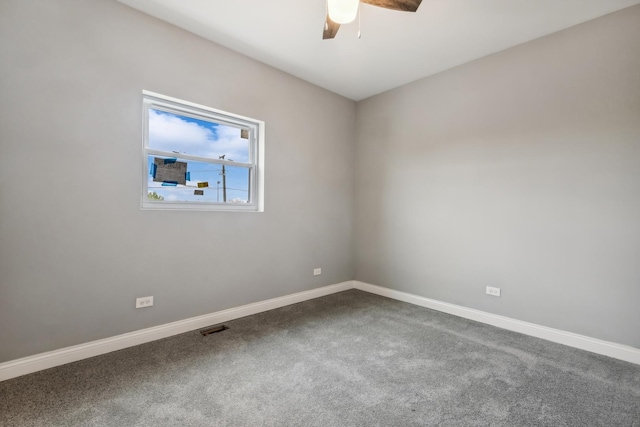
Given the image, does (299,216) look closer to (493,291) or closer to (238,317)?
(238,317)

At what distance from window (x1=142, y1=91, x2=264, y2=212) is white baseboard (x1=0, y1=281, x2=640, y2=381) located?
1098 millimetres

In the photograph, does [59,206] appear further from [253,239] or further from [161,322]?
[253,239]

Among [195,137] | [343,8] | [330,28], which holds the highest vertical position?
[330,28]

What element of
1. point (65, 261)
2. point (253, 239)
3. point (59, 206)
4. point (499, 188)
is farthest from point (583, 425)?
point (59, 206)

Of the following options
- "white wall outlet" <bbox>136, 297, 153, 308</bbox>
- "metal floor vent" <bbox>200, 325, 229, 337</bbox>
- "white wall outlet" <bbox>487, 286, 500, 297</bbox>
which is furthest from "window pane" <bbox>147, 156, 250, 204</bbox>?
"white wall outlet" <bbox>487, 286, 500, 297</bbox>

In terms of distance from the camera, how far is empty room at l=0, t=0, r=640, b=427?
1854 millimetres

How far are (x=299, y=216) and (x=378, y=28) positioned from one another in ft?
7.14

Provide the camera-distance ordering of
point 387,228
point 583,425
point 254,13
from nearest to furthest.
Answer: point 583,425 → point 254,13 → point 387,228

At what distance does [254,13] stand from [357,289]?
11.7 ft

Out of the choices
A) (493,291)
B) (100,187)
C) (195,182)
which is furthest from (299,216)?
(493,291)

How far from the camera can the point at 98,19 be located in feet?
7.28

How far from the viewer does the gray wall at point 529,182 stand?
7.61 feet

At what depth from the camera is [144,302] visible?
8.03 ft

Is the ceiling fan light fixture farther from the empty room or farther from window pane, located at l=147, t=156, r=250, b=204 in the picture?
window pane, located at l=147, t=156, r=250, b=204
